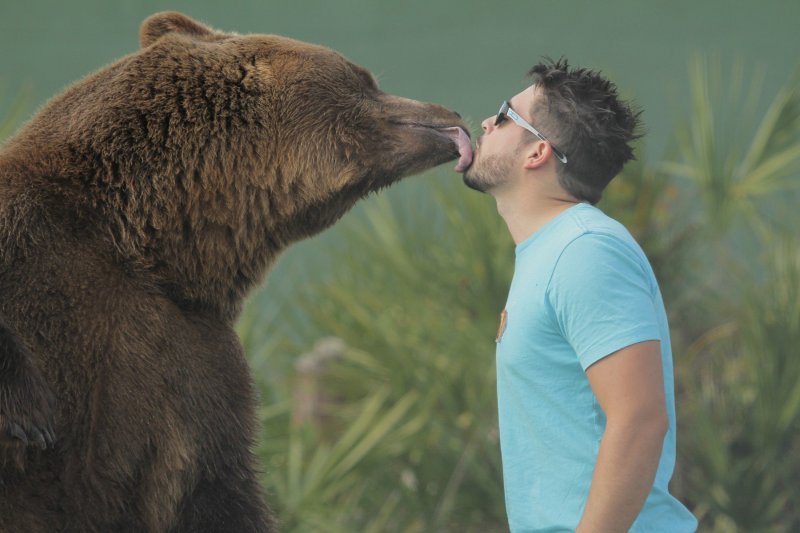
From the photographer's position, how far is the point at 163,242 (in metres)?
2.60

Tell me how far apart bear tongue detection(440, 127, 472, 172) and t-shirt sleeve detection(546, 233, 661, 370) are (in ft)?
1.89

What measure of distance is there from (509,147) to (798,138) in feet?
13.8

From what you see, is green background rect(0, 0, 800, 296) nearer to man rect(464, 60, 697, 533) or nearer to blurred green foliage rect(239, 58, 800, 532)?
blurred green foliage rect(239, 58, 800, 532)

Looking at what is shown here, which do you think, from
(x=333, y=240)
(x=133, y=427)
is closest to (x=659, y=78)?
(x=333, y=240)

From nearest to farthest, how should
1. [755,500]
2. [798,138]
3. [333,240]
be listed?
[755,500], [798,138], [333,240]

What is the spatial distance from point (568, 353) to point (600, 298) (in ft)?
0.58

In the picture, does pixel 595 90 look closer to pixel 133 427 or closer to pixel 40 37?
pixel 133 427

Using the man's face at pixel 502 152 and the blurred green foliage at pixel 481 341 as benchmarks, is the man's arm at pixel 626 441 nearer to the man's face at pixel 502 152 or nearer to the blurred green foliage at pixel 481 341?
the man's face at pixel 502 152

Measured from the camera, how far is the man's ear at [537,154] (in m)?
2.55

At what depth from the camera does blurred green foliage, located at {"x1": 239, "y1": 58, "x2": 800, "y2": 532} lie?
585 centimetres

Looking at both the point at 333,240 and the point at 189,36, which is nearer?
the point at 189,36

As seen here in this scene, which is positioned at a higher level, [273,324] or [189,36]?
[189,36]

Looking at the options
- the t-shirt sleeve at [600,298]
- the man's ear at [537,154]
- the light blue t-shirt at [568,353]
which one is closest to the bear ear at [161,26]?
the man's ear at [537,154]

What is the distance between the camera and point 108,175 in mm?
2559
